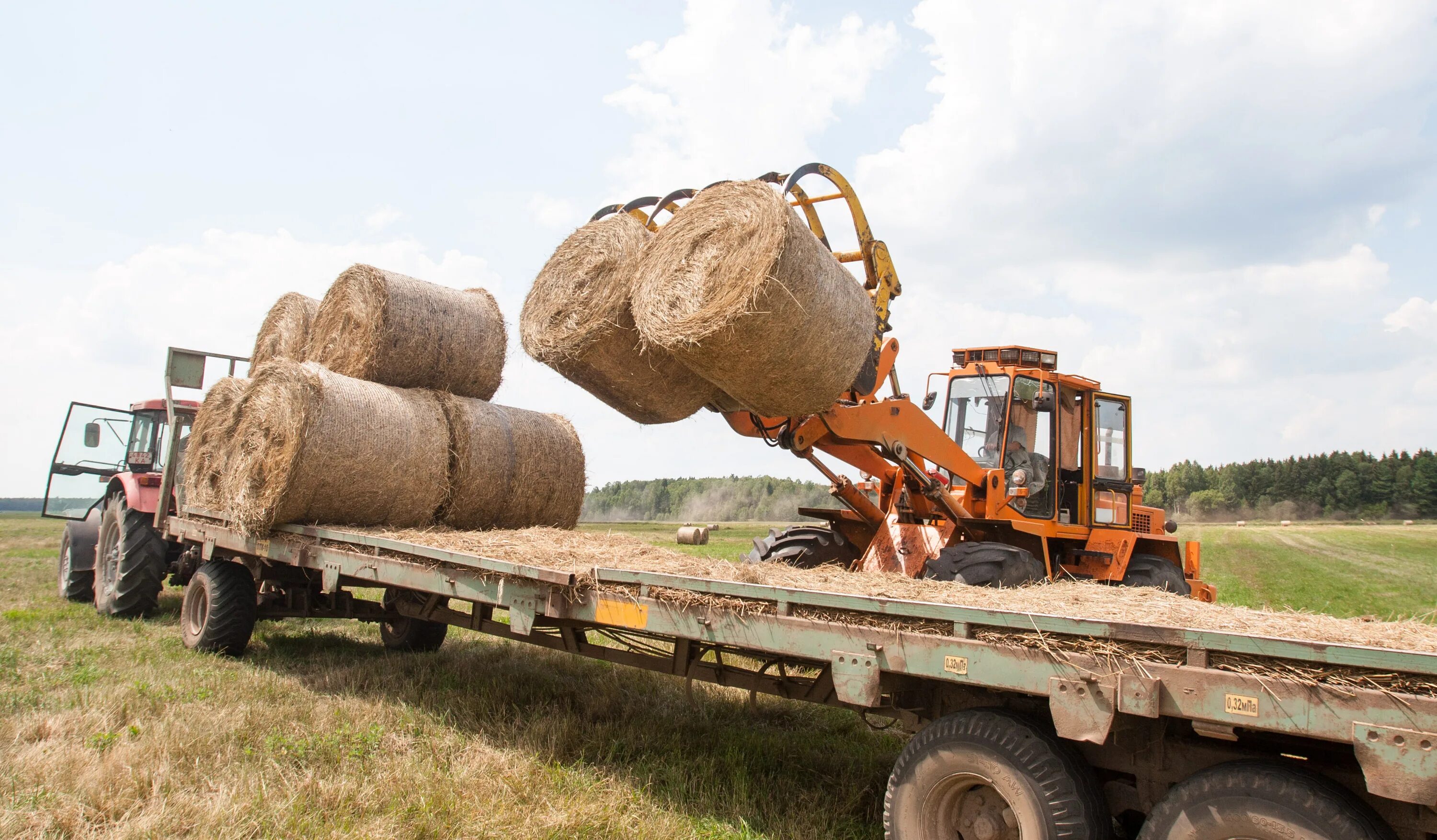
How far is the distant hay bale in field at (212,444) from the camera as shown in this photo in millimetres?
7387

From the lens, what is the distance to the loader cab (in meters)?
7.05

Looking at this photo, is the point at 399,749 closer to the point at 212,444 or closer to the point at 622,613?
the point at 622,613

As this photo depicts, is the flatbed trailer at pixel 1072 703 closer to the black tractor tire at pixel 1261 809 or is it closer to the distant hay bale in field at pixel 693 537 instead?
the black tractor tire at pixel 1261 809

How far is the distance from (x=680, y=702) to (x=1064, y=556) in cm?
331

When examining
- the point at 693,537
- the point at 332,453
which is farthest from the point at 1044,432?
the point at 693,537

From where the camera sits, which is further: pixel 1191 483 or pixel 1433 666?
pixel 1191 483

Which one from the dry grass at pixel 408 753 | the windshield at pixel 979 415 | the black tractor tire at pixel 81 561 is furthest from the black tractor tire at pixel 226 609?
the windshield at pixel 979 415

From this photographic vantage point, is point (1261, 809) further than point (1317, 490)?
No

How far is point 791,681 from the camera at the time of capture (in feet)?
14.4

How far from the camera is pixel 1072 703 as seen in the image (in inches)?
116

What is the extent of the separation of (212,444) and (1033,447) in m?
6.53

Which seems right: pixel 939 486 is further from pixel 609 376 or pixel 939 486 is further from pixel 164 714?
pixel 164 714

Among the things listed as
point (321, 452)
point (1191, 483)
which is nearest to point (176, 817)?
point (321, 452)

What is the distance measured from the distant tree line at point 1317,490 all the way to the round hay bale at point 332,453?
65.3 m
